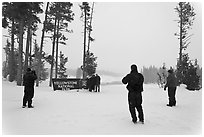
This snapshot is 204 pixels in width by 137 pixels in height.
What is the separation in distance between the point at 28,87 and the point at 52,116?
80.5 inches

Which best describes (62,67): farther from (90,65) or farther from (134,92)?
(134,92)

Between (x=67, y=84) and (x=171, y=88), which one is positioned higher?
(x=171, y=88)

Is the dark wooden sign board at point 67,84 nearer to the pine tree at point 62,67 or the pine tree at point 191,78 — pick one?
the pine tree at point 191,78

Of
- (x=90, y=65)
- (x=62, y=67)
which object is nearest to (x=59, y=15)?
(x=90, y=65)

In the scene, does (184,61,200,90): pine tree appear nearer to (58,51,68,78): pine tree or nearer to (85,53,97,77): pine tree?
(85,53,97,77): pine tree

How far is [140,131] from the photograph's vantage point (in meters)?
6.22

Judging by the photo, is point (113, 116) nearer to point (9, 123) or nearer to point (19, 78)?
point (9, 123)

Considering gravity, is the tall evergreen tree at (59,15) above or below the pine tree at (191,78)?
above

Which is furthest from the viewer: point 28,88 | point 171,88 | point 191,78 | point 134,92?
point 191,78

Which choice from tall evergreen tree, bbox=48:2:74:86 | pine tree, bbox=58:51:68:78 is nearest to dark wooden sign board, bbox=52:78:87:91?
tall evergreen tree, bbox=48:2:74:86

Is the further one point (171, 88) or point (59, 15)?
point (59, 15)

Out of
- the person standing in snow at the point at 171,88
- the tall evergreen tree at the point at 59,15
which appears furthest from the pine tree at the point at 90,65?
the person standing in snow at the point at 171,88

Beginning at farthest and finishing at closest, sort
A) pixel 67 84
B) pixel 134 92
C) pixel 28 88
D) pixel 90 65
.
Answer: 1. pixel 90 65
2. pixel 67 84
3. pixel 28 88
4. pixel 134 92

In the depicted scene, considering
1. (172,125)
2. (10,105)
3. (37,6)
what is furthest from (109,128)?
(37,6)
